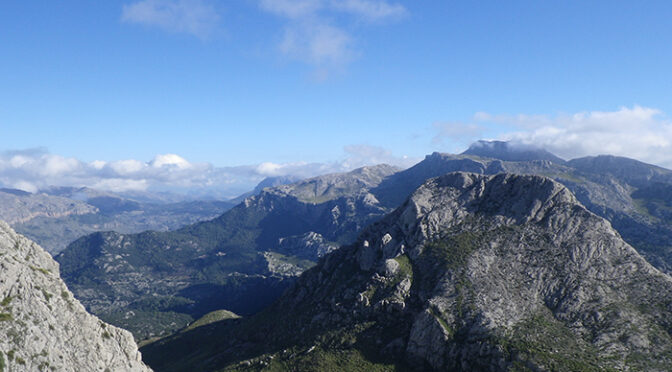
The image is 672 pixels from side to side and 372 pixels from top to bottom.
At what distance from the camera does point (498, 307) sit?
15200 centimetres

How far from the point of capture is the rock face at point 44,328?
10344 cm

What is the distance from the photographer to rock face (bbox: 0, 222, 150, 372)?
103 meters

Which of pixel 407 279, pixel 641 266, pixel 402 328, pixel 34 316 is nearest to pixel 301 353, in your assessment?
pixel 402 328

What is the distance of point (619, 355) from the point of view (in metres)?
129

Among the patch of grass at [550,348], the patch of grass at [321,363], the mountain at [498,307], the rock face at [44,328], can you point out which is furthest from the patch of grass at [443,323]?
the rock face at [44,328]

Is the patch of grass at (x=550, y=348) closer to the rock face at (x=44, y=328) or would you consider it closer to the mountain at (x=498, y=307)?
the mountain at (x=498, y=307)

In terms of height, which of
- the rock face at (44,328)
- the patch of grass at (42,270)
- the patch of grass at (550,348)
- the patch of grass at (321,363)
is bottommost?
the patch of grass at (321,363)

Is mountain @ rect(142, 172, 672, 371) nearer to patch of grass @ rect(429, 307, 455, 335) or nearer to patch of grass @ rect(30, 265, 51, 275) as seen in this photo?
patch of grass @ rect(429, 307, 455, 335)

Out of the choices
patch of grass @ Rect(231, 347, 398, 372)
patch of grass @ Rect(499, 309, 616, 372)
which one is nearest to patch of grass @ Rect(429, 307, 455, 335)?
patch of grass @ Rect(499, 309, 616, 372)

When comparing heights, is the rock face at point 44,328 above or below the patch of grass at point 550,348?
above

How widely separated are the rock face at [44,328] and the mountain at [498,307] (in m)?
54.4

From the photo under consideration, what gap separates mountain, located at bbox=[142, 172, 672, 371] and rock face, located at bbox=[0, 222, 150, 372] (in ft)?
178

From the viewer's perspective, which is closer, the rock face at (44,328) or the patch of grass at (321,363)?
the rock face at (44,328)

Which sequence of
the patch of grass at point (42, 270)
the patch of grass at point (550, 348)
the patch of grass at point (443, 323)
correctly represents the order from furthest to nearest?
the patch of grass at point (443, 323) < the patch of grass at point (42, 270) < the patch of grass at point (550, 348)
